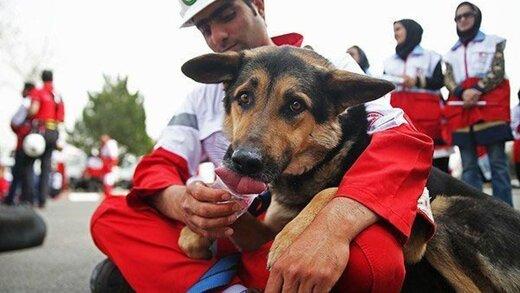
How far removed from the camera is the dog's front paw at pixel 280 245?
1.62m

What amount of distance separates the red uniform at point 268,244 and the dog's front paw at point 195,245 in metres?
0.03

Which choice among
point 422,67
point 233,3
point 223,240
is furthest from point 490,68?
point 223,240

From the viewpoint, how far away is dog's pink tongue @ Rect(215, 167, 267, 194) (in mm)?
1777

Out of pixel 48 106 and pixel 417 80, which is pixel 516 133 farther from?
pixel 48 106

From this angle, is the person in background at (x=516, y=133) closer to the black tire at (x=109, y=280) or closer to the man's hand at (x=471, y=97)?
the man's hand at (x=471, y=97)

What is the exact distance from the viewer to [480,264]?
2.15m

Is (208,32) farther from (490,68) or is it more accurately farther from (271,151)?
(490,68)

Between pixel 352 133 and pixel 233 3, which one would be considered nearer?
pixel 352 133

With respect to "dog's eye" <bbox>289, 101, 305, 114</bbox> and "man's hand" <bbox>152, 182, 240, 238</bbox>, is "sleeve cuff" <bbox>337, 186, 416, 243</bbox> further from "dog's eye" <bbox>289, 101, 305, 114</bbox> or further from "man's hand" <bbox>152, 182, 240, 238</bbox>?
"dog's eye" <bbox>289, 101, 305, 114</bbox>

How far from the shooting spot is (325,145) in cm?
214

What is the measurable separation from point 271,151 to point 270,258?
40cm

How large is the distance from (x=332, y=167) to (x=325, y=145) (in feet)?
0.40

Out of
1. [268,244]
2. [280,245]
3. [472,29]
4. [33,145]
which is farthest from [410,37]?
[33,145]

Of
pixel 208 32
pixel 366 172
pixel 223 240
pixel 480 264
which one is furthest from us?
pixel 208 32
